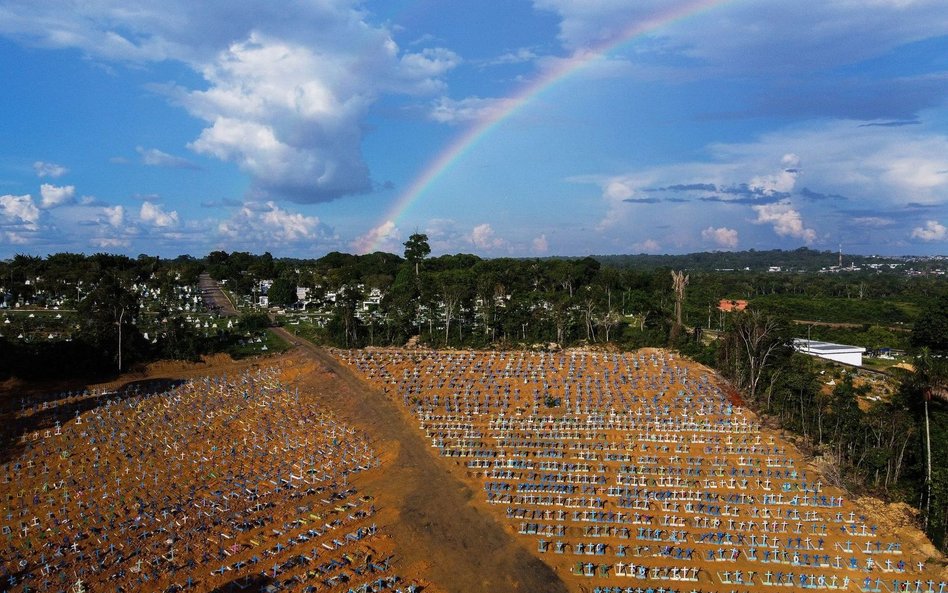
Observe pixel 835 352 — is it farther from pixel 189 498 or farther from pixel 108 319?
pixel 108 319

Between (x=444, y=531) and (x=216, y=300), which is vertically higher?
(x=216, y=300)

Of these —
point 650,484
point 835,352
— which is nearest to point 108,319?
point 650,484

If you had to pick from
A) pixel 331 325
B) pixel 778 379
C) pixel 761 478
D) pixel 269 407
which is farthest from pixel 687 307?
pixel 269 407

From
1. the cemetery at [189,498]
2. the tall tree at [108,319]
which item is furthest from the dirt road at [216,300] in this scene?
the cemetery at [189,498]

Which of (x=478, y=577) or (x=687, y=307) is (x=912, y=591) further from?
(x=687, y=307)

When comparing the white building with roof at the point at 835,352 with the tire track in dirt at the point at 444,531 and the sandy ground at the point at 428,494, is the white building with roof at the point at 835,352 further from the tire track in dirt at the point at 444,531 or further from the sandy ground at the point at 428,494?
the tire track in dirt at the point at 444,531
